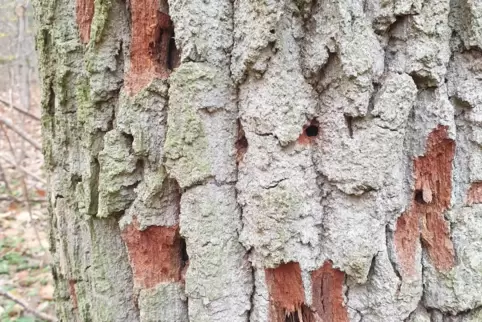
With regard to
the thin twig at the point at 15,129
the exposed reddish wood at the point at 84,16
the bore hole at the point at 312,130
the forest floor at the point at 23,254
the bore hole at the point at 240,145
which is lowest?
the forest floor at the point at 23,254

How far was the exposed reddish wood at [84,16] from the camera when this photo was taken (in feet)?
2.76

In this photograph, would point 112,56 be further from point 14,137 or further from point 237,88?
point 14,137

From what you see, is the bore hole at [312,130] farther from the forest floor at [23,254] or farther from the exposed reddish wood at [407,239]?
the forest floor at [23,254]

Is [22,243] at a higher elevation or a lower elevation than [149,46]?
lower

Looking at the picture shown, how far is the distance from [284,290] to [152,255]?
0.25m

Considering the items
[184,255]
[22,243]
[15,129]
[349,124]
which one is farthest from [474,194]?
[22,243]

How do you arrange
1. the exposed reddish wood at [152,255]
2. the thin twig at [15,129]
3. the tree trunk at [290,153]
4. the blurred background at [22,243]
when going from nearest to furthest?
the tree trunk at [290,153] → the exposed reddish wood at [152,255] → the blurred background at [22,243] → the thin twig at [15,129]

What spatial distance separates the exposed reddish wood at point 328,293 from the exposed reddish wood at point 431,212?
0.37 feet

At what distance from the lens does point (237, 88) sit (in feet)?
2.38

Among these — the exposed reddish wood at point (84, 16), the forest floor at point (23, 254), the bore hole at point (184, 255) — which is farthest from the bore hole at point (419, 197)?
the forest floor at point (23, 254)

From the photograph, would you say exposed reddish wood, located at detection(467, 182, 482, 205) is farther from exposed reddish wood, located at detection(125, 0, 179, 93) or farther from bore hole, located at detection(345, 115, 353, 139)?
exposed reddish wood, located at detection(125, 0, 179, 93)

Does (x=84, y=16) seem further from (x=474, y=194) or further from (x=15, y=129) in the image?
(x=15, y=129)

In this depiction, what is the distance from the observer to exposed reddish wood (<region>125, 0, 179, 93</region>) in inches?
29.4

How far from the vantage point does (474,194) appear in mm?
761
